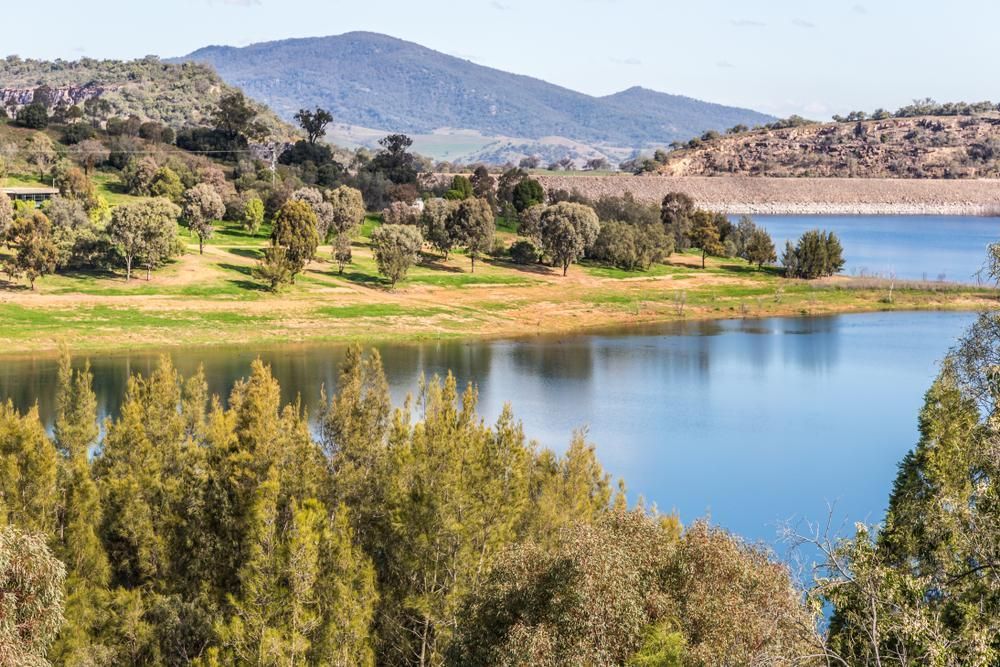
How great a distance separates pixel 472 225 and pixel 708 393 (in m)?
40.4

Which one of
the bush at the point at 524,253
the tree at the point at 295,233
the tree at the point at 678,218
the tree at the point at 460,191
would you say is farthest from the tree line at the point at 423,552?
the tree at the point at 460,191

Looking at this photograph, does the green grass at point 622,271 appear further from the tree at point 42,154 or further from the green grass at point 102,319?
the tree at point 42,154

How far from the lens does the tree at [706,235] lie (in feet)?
368

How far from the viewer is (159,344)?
7225 cm

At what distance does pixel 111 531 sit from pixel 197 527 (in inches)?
89.4

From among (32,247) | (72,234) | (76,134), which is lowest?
(32,247)

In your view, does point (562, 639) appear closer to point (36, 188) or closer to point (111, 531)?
point (111, 531)

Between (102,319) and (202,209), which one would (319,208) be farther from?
(102,319)

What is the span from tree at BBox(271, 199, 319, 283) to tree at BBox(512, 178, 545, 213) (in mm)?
38269

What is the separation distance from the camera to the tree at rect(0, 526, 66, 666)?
54.4ft

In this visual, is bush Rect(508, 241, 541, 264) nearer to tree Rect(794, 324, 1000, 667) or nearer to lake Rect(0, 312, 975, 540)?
lake Rect(0, 312, 975, 540)

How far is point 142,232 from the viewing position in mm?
82625

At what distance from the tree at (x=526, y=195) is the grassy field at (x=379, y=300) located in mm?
19305

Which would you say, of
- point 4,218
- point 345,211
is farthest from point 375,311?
point 4,218
